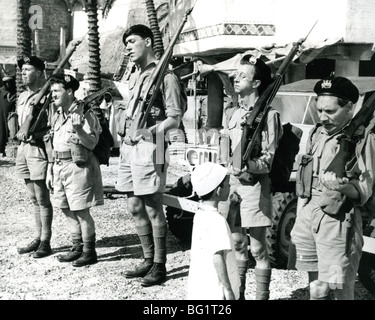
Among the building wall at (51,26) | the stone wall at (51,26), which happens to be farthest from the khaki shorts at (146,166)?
the stone wall at (51,26)

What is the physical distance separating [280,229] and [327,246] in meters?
2.06

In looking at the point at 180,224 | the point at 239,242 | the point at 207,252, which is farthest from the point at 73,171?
the point at 207,252

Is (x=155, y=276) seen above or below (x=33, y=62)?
below

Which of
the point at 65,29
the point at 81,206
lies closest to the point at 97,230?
the point at 81,206

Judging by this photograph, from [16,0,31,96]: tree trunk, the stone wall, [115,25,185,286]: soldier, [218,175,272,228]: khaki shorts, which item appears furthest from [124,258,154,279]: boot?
the stone wall

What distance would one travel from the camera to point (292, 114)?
6746 millimetres

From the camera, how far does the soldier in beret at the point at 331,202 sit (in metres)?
3.14

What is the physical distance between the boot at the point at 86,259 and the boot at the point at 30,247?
32.4 inches

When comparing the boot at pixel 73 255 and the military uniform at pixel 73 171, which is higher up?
the military uniform at pixel 73 171

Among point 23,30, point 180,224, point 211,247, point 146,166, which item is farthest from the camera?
point 23,30

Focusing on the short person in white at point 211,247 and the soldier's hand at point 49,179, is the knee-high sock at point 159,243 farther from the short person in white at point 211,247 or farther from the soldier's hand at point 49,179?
the short person in white at point 211,247

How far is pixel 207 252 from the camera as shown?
119 inches

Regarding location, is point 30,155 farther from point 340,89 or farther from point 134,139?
point 340,89
